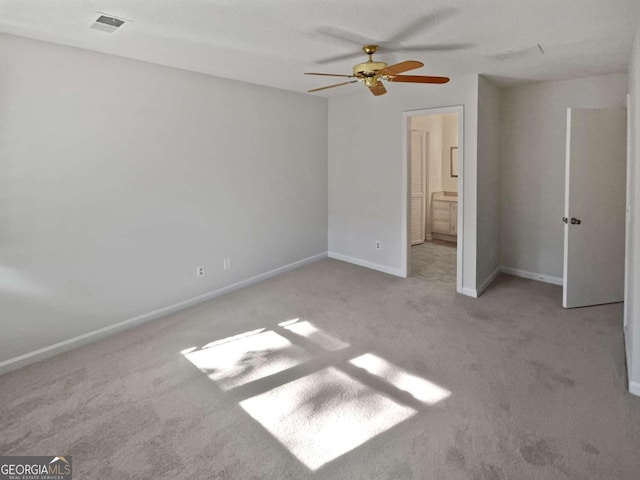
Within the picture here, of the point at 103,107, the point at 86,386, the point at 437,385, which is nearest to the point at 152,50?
the point at 103,107

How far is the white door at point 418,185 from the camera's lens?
21.3 feet

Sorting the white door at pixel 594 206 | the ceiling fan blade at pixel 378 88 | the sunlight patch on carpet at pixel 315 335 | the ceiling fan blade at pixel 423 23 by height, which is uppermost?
the ceiling fan blade at pixel 423 23

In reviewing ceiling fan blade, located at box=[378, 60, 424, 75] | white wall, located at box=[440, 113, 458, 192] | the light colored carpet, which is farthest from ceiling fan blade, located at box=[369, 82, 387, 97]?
white wall, located at box=[440, 113, 458, 192]

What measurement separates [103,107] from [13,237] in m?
1.25

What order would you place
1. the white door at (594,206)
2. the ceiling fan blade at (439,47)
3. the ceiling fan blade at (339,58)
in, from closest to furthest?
the ceiling fan blade at (439,47), the ceiling fan blade at (339,58), the white door at (594,206)

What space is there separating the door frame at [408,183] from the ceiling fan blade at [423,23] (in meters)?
1.60

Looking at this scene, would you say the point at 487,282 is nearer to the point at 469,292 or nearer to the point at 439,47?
the point at 469,292

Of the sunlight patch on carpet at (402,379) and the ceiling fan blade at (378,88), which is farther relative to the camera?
the ceiling fan blade at (378,88)

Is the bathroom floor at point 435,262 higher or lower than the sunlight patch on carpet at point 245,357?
higher

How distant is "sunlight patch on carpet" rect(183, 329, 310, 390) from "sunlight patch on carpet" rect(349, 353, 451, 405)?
466 mm

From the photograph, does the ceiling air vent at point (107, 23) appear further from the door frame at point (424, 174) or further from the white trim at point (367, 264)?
the door frame at point (424, 174)

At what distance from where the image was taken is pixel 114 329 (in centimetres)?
340

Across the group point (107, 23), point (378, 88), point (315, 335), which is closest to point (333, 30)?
point (378, 88)

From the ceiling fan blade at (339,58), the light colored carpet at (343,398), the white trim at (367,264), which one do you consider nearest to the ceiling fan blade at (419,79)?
the ceiling fan blade at (339,58)
